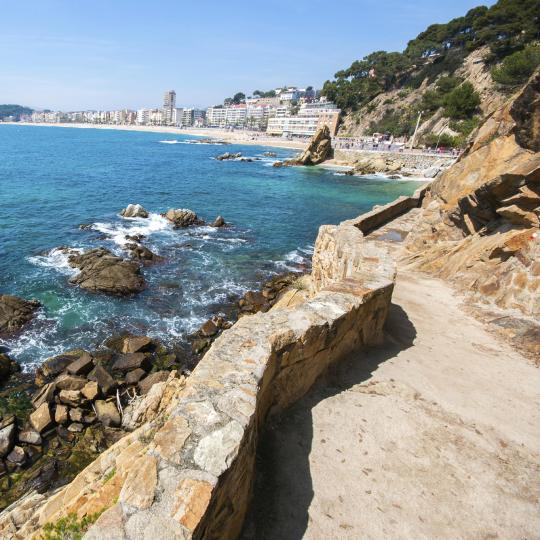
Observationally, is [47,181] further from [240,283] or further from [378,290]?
[378,290]

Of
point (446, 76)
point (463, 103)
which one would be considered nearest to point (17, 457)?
point (463, 103)

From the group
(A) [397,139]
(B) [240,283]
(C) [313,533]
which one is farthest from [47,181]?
(A) [397,139]

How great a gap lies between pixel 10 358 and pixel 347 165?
76737 mm

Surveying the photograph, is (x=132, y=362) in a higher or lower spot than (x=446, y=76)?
lower

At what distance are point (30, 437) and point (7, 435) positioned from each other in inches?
22.9

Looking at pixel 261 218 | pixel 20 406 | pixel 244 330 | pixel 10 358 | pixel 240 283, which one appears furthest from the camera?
pixel 261 218

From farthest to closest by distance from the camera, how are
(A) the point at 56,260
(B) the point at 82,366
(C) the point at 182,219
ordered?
1. (C) the point at 182,219
2. (A) the point at 56,260
3. (B) the point at 82,366

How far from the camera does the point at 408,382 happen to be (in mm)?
6664

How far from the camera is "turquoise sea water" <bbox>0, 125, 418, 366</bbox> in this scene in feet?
53.9

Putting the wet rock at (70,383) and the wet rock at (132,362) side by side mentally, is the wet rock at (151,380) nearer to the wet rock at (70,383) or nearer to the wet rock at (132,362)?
the wet rock at (132,362)

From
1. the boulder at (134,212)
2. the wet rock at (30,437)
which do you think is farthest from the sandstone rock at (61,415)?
the boulder at (134,212)

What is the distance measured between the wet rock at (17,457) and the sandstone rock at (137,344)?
189 inches

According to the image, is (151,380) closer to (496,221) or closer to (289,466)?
(289,466)

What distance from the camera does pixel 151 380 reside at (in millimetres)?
12258
